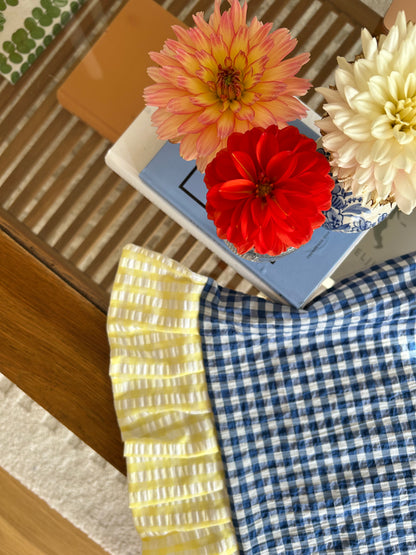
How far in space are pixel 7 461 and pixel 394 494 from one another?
614 millimetres

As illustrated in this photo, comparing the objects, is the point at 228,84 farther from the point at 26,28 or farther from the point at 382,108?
the point at 26,28

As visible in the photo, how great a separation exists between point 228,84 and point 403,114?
0.56ft

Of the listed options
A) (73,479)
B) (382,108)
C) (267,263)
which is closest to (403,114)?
(382,108)

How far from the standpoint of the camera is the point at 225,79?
1.60 ft

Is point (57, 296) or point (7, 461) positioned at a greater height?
point (57, 296)

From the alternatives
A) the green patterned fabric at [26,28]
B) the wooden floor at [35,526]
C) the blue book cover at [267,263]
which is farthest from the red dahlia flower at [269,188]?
the wooden floor at [35,526]

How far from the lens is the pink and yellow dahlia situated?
483mm

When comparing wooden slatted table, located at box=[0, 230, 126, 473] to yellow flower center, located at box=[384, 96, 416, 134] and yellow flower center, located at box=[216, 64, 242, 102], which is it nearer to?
yellow flower center, located at box=[216, 64, 242, 102]

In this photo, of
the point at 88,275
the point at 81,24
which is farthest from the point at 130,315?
the point at 81,24

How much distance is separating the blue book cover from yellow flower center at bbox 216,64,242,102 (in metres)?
0.21

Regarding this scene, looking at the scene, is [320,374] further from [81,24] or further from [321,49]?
[81,24]

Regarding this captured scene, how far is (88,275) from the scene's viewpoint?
0.77m

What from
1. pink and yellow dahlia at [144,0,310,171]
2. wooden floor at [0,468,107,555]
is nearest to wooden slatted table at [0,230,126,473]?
wooden floor at [0,468,107,555]

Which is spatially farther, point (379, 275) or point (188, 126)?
point (379, 275)
